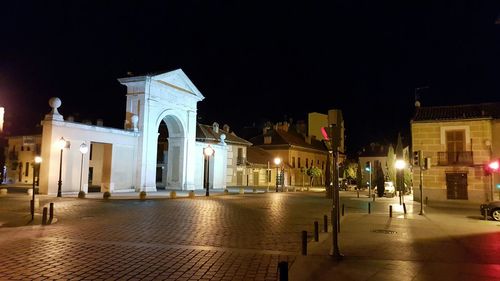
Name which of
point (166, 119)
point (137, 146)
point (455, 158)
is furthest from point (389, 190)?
point (137, 146)

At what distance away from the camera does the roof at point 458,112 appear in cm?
3023

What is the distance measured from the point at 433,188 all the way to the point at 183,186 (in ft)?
74.2

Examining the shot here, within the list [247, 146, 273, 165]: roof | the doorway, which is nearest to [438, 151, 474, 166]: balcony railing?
the doorway

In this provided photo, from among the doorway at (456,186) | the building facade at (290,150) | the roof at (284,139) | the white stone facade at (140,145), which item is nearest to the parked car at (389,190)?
the doorway at (456,186)

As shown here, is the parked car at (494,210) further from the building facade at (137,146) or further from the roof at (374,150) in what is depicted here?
the roof at (374,150)

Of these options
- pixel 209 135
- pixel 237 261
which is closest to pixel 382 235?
pixel 237 261

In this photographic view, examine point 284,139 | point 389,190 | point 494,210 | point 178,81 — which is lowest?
point 494,210

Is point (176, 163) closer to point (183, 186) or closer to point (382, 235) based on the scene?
point (183, 186)

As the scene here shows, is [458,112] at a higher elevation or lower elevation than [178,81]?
A: lower

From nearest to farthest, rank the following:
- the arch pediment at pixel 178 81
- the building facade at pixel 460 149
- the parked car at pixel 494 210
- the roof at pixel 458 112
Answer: the parked car at pixel 494 210 < the building facade at pixel 460 149 < the roof at pixel 458 112 < the arch pediment at pixel 178 81

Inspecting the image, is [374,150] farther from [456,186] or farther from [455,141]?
[456,186]

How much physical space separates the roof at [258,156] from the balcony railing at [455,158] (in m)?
34.8

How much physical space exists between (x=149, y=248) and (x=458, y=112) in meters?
29.0

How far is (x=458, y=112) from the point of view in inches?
1246
